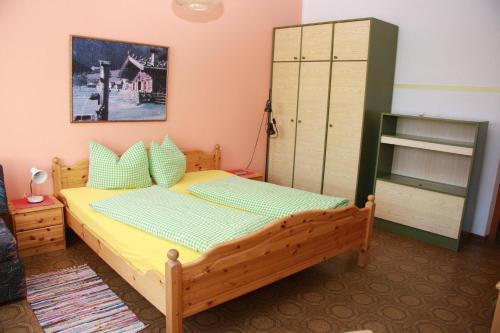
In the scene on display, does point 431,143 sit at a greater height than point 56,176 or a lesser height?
greater

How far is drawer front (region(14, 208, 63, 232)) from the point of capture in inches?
131

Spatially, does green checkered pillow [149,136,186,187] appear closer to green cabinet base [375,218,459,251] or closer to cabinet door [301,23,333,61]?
cabinet door [301,23,333,61]

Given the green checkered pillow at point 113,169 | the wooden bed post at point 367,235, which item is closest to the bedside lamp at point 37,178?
the green checkered pillow at point 113,169

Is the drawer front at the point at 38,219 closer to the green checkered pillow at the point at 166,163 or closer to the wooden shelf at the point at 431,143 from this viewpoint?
the green checkered pillow at the point at 166,163

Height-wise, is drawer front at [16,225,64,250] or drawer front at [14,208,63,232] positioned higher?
drawer front at [14,208,63,232]

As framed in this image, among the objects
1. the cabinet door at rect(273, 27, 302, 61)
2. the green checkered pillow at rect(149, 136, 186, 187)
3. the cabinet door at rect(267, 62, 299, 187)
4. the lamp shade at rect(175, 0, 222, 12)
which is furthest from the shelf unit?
the lamp shade at rect(175, 0, 222, 12)

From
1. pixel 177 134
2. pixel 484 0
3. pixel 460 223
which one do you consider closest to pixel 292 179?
pixel 177 134

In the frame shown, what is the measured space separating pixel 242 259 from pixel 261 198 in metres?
1.08

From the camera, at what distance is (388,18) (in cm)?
470

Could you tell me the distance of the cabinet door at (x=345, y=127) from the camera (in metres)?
4.49

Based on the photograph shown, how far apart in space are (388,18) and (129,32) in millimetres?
2829

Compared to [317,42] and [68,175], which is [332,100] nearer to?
[317,42]

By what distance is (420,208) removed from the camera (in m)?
4.25

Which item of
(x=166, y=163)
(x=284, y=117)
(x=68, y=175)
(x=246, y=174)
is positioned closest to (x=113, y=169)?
(x=68, y=175)
